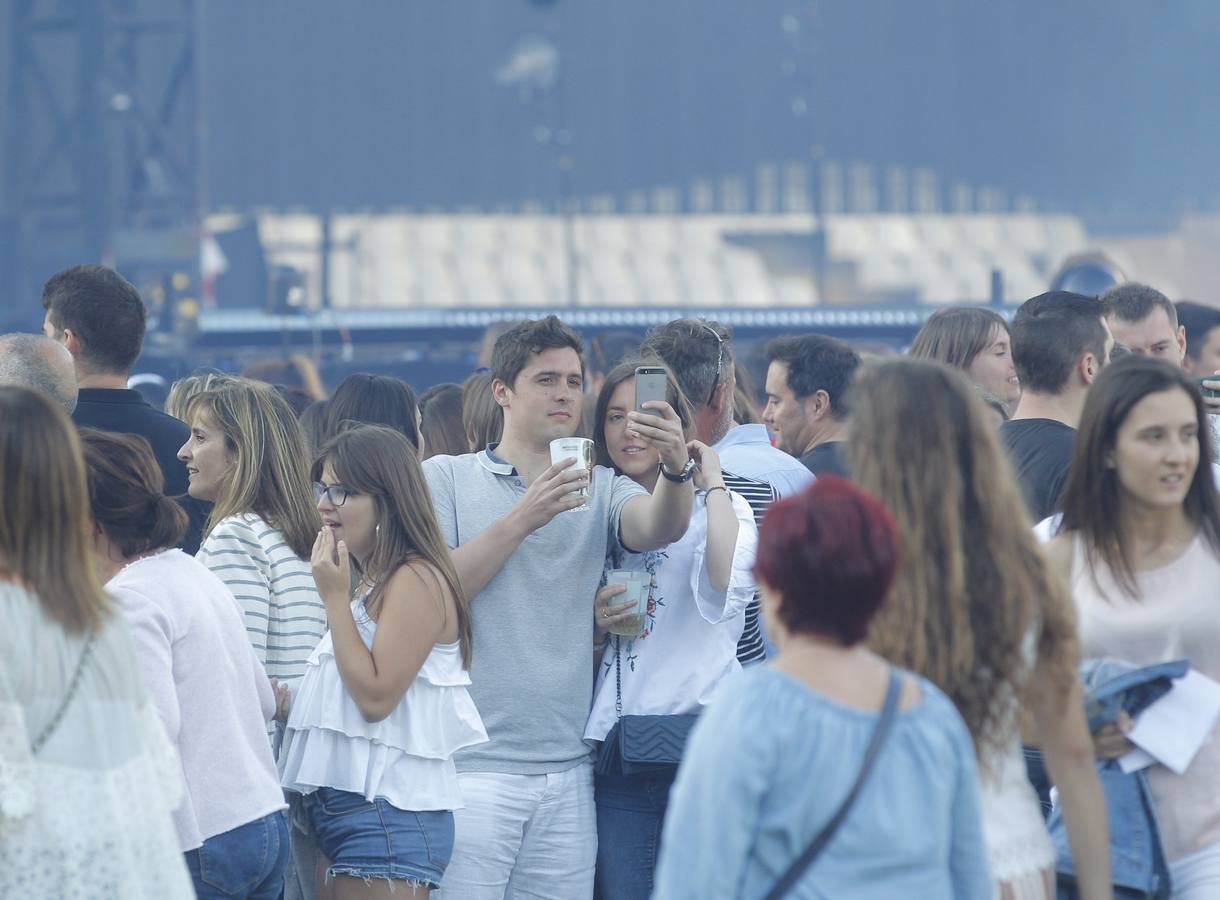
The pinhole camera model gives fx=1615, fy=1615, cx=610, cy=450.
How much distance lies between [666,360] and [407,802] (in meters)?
1.32

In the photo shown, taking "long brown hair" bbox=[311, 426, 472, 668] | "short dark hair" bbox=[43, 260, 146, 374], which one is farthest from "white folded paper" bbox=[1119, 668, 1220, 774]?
"short dark hair" bbox=[43, 260, 146, 374]

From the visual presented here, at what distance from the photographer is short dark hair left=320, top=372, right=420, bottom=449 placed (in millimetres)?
4609

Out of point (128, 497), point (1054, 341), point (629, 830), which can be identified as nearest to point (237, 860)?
point (128, 497)

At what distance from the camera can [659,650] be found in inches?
144

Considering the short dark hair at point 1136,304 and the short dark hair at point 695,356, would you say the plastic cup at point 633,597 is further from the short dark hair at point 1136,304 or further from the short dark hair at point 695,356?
the short dark hair at point 1136,304

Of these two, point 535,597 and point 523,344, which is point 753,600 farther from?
point 523,344

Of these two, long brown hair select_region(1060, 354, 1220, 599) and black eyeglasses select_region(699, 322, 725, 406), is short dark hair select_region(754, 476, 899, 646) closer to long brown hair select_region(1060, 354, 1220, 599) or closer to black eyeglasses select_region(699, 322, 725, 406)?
long brown hair select_region(1060, 354, 1220, 599)

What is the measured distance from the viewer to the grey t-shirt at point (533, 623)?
3.51 m

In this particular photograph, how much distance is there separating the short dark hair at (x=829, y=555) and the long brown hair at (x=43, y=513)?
105 cm

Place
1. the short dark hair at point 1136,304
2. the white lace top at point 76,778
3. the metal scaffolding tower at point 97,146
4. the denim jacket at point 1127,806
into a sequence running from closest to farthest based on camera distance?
1. the white lace top at point 76,778
2. the denim jacket at point 1127,806
3. the short dark hair at point 1136,304
4. the metal scaffolding tower at point 97,146

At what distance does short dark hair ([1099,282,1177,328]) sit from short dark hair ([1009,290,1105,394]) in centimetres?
83

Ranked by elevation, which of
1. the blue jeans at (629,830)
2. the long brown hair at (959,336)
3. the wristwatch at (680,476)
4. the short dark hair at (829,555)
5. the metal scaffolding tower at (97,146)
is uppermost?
the metal scaffolding tower at (97,146)

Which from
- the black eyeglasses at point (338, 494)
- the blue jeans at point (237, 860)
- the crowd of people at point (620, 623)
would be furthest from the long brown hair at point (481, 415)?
the blue jeans at point (237, 860)

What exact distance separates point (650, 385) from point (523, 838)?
102 centimetres
